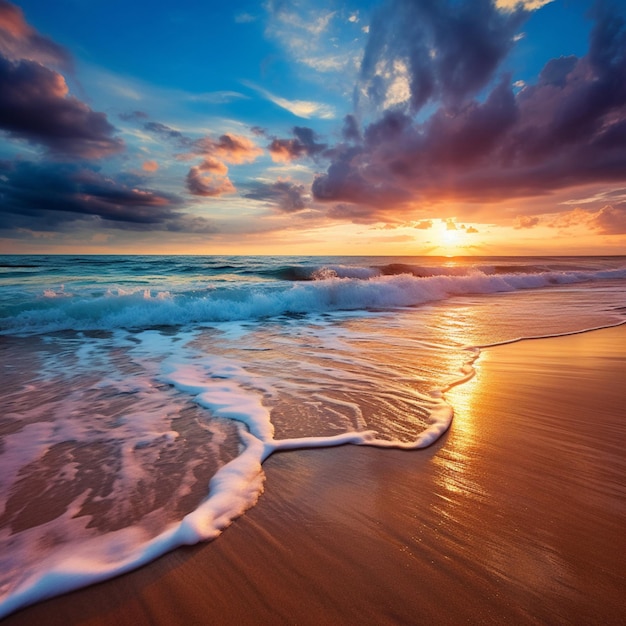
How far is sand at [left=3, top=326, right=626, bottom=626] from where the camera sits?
4.26 ft

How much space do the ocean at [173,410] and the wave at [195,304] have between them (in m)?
0.11

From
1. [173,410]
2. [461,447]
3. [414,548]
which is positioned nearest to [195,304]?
[173,410]

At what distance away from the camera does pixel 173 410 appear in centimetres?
334

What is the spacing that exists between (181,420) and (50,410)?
1.39 metres

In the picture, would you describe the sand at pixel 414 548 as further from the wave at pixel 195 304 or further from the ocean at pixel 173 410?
the wave at pixel 195 304

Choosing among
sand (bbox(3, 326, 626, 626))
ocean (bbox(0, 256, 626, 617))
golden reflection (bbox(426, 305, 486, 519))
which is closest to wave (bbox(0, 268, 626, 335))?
ocean (bbox(0, 256, 626, 617))

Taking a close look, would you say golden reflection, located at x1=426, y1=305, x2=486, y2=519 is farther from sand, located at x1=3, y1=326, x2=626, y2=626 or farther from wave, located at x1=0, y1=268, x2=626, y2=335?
wave, located at x1=0, y1=268, x2=626, y2=335

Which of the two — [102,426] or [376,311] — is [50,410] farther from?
[376,311]

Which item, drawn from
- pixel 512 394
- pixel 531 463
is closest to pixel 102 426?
pixel 531 463

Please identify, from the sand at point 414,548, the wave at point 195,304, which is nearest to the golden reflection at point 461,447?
the sand at point 414,548

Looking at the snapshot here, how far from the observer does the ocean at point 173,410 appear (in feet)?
5.74

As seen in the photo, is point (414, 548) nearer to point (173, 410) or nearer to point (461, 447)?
point (461, 447)

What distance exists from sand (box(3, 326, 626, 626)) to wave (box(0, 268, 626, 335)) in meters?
7.63

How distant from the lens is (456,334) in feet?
21.9
